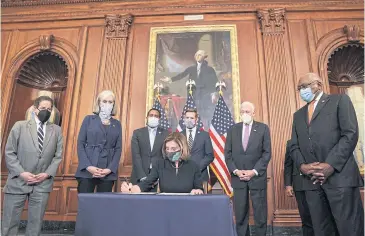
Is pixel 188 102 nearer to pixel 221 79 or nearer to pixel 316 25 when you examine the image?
pixel 221 79

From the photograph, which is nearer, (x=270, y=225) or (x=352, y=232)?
(x=352, y=232)

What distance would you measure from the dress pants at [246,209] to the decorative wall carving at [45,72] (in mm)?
5397

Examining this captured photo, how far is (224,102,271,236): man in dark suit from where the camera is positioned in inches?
136

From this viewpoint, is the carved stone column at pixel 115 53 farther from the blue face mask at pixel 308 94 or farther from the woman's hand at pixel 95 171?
the blue face mask at pixel 308 94

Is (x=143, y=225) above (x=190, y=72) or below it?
below

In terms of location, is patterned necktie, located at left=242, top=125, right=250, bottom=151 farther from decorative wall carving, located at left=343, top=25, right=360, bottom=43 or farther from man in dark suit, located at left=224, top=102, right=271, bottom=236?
decorative wall carving, located at left=343, top=25, right=360, bottom=43

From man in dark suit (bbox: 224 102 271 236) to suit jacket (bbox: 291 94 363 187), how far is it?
0.81 meters

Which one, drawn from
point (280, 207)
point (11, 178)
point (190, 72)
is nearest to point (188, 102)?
point (190, 72)

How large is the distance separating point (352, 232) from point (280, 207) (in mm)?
2952

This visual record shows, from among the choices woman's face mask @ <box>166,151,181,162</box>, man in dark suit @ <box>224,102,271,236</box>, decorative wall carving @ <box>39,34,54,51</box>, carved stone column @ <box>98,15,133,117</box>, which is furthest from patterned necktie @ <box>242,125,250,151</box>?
decorative wall carving @ <box>39,34,54,51</box>

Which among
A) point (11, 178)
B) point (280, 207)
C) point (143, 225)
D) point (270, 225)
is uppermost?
point (11, 178)

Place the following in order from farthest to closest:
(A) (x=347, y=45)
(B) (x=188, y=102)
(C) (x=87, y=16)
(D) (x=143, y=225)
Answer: (C) (x=87, y=16), (A) (x=347, y=45), (B) (x=188, y=102), (D) (x=143, y=225)

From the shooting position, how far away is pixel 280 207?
16.9 feet

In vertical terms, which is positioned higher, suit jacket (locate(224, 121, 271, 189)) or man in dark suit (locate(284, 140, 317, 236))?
suit jacket (locate(224, 121, 271, 189))
